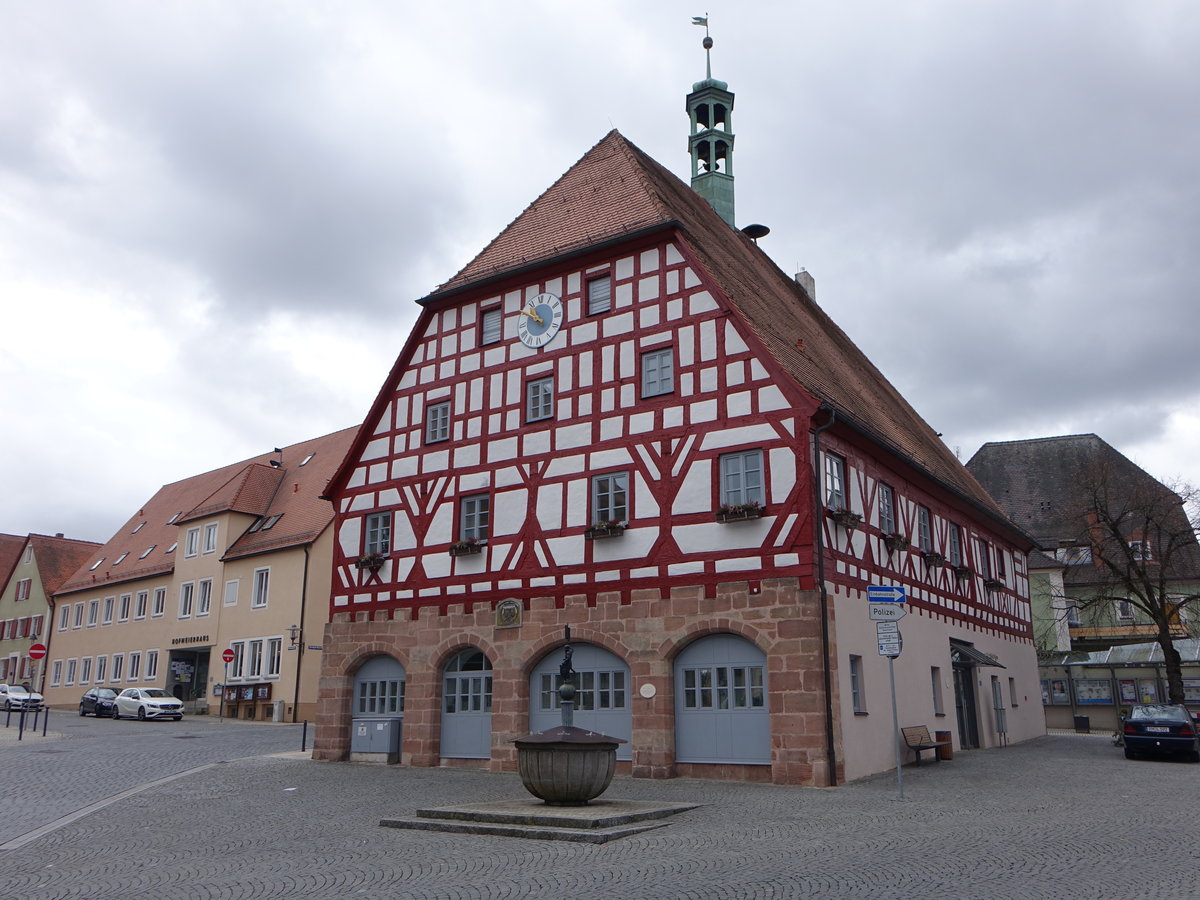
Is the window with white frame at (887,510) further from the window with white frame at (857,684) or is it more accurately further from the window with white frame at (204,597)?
the window with white frame at (204,597)

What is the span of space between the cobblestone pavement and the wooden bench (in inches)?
→ 130

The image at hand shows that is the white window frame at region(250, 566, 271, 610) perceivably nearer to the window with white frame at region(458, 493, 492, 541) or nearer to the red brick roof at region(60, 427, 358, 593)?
the red brick roof at region(60, 427, 358, 593)

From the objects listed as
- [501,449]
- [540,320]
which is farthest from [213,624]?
[540,320]

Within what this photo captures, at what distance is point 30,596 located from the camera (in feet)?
189

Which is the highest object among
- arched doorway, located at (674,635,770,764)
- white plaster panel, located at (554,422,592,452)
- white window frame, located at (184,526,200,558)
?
white window frame, located at (184,526,200,558)

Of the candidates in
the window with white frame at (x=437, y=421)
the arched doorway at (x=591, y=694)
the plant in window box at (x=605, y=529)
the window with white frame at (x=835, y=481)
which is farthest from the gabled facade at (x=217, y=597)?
the window with white frame at (x=835, y=481)

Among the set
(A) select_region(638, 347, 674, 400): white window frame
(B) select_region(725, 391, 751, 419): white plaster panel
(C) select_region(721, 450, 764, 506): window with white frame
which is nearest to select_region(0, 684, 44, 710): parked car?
(A) select_region(638, 347, 674, 400): white window frame

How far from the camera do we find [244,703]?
3922 centimetres

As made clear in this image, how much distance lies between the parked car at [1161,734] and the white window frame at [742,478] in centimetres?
1117

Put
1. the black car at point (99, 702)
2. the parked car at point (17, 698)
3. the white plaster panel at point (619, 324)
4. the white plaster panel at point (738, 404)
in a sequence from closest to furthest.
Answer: the white plaster panel at point (738, 404) < the white plaster panel at point (619, 324) < the black car at point (99, 702) < the parked car at point (17, 698)

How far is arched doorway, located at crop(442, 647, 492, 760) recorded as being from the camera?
69.6 ft

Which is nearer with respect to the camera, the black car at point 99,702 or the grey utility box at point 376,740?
the grey utility box at point 376,740

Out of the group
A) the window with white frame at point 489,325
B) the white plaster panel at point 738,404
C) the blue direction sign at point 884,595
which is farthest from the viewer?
the window with white frame at point 489,325

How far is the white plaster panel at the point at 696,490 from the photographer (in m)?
18.9
